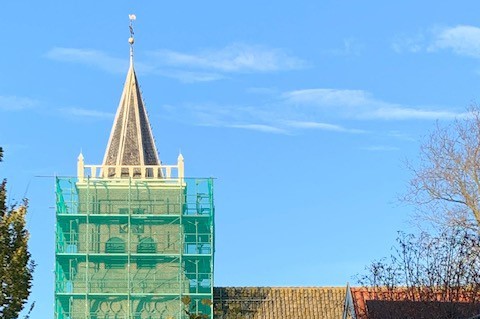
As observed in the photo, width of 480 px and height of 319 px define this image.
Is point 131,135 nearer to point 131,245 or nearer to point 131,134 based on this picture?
point 131,134

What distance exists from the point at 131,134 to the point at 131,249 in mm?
6437

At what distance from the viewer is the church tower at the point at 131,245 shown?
51.6 meters

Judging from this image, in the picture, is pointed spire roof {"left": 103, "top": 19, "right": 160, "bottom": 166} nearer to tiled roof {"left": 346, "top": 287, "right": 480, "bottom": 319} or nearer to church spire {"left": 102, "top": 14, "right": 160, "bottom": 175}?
church spire {"left": 102, "top": 14, "right": 160, "bottom": 175}

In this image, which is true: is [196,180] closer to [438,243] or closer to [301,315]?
[301,315]

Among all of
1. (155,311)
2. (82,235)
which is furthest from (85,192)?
(155,311)

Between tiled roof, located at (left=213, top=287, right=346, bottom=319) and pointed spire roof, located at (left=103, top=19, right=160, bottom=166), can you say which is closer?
tiled roof, located at (left=213, top=287, right=346, bottom=319)

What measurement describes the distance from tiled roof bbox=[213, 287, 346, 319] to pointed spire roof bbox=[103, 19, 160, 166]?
714cm

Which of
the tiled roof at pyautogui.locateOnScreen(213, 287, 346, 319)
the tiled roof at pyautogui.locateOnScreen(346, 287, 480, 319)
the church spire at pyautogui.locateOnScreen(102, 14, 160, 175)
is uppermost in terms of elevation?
the church spire at pyautogui.locateOnScreen(102, 14, 160, 175)

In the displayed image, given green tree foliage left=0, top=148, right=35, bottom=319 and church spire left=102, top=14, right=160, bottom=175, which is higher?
church spire left=102, top=14, right=160, bottom=175

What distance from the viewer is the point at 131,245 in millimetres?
52062

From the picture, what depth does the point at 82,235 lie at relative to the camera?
5219cm

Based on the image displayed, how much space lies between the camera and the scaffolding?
51.6 m

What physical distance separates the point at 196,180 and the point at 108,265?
5478 mm

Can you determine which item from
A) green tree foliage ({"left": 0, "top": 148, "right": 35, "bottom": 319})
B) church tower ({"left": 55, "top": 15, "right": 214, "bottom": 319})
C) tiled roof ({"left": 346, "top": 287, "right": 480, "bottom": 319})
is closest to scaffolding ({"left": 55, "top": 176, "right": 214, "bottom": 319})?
church tower ({"left": 55, "top": 15, "right": 214, "bottom": 319})
